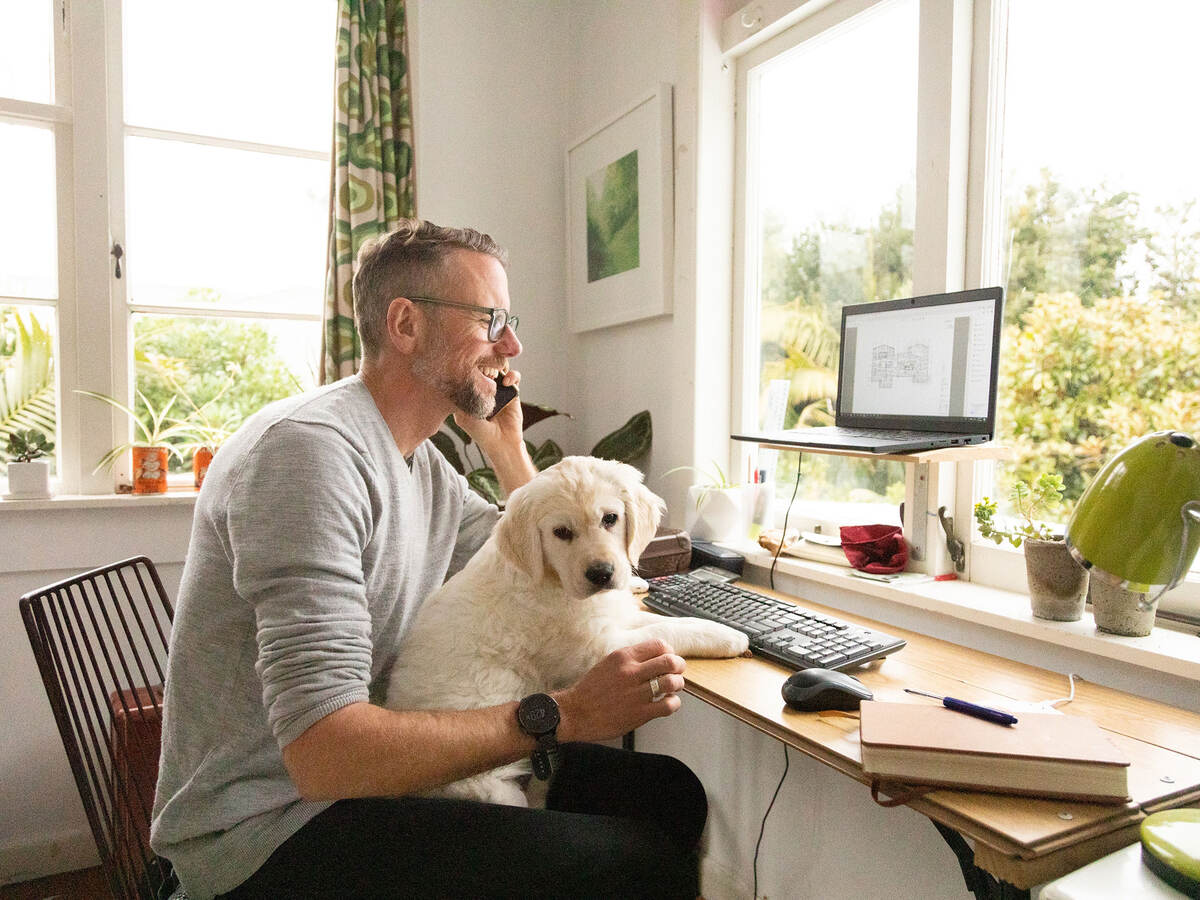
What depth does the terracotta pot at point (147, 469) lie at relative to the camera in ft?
8.13

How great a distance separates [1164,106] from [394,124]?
2232 millimetres

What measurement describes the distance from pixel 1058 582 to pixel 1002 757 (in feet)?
2.16

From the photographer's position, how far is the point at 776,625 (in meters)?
1.49

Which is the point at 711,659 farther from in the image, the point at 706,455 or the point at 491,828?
the point at 706,455

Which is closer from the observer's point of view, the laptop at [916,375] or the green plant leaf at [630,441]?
the laptop at [916,375]

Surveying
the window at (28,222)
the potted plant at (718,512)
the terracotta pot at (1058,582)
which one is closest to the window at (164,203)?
the window at (28,222)

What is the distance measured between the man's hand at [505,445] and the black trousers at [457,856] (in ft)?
2.60

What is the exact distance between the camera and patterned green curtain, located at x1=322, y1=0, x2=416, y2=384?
8.63 feet

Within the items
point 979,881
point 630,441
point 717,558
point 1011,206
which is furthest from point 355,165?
point 979,881

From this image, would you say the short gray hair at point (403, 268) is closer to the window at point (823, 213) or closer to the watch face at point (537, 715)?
the watch face at point (537, 715)

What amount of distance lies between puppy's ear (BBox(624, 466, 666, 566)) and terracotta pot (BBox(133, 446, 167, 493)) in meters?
1.74

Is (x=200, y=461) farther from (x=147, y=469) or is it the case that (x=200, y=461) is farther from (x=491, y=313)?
(x=491, y=313)

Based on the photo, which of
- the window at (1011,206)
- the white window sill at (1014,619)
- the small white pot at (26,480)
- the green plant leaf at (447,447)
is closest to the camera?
the white window sill at (1014,619)

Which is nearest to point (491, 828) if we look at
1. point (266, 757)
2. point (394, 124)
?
point (266, 757)
